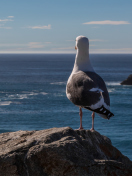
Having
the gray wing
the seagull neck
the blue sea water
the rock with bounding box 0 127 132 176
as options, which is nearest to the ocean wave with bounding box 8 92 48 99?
the blue sea water

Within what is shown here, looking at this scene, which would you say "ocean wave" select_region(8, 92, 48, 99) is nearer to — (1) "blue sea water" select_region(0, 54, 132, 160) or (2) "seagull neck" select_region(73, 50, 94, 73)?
(1) "blue sea water" select_region(0, 54, 132, 160)

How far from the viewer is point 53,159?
9.15 meters

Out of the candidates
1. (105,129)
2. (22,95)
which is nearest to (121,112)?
(105,129)

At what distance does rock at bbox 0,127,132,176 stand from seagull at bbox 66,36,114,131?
1.06 meters

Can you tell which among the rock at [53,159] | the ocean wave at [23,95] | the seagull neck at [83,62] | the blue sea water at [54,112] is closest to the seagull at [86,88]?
the seagull neck at [83,62]

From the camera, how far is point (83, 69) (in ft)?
39.0

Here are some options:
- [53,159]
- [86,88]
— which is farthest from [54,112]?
[53,159]

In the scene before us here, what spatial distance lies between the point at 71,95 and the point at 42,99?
118m

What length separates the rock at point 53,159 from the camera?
9141mm

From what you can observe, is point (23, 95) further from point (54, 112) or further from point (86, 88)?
point (86, 88)

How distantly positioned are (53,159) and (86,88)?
8.23 feet

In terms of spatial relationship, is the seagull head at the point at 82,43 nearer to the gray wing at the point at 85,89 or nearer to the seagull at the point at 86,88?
the seagull at the point at 86,88

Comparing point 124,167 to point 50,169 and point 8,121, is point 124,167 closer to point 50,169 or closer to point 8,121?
point 50,169

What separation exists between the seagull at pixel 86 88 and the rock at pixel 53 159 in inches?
41.7
